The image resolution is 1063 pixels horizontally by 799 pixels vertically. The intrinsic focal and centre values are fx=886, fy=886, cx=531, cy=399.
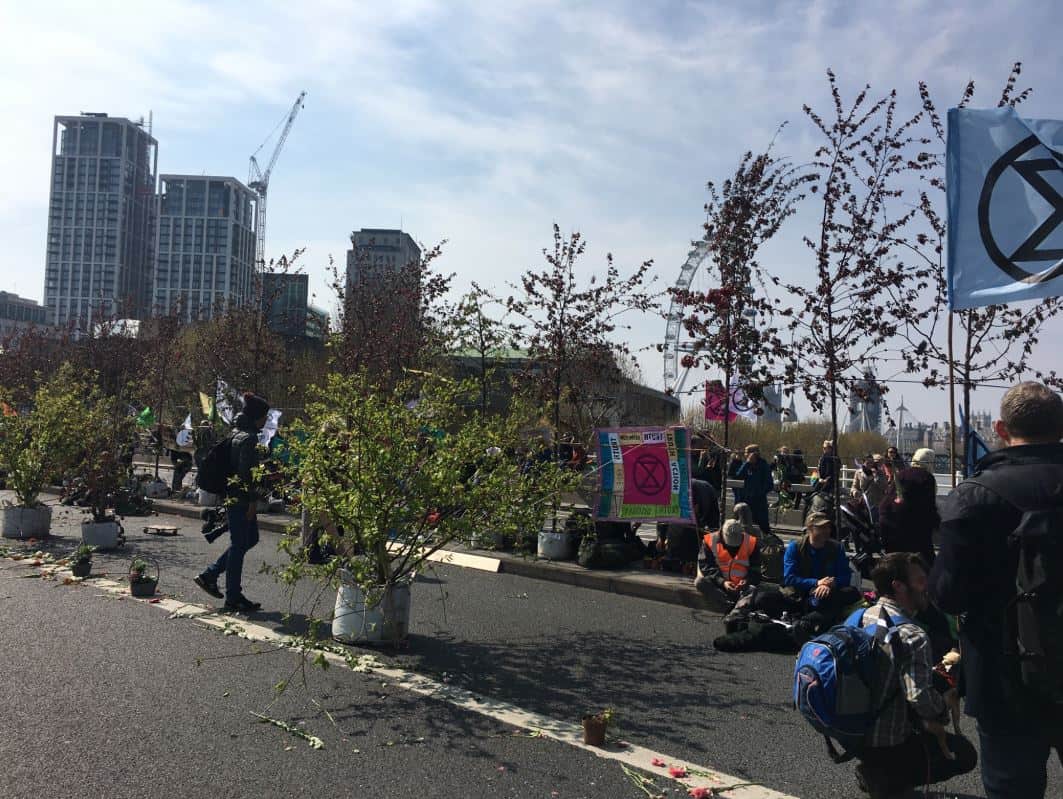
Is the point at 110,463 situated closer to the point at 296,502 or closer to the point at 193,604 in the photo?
the point at 193,604

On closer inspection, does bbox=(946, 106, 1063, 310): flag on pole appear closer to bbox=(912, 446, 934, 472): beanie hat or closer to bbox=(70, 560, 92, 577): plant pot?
bbox=(912, 446, 934, 472): beanie hat

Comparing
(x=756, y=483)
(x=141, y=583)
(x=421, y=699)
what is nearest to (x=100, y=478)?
(x=141, y=583)

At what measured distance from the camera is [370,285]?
995 inches

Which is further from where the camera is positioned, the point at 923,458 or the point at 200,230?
the point at 200,230

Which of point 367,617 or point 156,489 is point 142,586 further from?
point 156,489

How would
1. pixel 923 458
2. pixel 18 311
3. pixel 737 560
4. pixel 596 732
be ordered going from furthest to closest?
pixel 18 311
pixel 923 458
pixel 737 560
pixel 596 732

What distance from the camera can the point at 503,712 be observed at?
18.7ft

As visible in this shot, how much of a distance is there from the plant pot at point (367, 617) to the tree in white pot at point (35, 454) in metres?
7.46

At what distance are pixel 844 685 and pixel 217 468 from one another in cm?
671

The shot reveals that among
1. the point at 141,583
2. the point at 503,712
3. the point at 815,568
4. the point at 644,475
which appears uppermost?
the point at 644,475

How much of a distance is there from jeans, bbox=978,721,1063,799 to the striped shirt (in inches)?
22.1

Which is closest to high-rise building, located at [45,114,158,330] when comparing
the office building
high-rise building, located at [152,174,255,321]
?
the office building

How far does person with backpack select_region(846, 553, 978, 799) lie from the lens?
3.59m

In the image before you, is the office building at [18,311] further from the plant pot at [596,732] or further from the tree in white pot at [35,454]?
the plant pot at [596,732]
